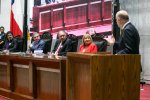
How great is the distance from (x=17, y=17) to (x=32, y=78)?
6.99 m

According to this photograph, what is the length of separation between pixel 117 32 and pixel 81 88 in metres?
4.71

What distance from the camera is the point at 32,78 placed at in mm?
4906

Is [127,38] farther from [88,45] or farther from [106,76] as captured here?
[88,45]

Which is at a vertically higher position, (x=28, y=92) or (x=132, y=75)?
(x=132, y=75)

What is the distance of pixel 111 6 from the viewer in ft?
27.9

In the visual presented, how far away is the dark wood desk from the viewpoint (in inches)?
170

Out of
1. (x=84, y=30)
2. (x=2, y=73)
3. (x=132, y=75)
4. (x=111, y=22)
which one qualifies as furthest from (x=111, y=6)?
(x=132, y=75)

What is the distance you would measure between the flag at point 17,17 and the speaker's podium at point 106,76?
8.13 meters

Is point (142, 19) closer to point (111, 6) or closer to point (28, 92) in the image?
point (111, 6)

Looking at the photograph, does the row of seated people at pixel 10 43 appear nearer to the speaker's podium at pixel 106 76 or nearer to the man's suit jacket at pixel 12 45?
the man's suit jacket at pixel 12 45

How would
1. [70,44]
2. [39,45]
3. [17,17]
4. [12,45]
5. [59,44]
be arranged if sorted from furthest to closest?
[17,17], [12,45], [39,45], [59,44], [70,44]

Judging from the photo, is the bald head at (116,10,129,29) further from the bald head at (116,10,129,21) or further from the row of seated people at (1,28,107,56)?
the row of seated people at (1,28,107,56)

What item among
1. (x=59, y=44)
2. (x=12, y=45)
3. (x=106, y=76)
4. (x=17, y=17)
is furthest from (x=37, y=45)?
(x=17, y=17)

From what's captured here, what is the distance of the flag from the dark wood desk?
5487 millimetres
